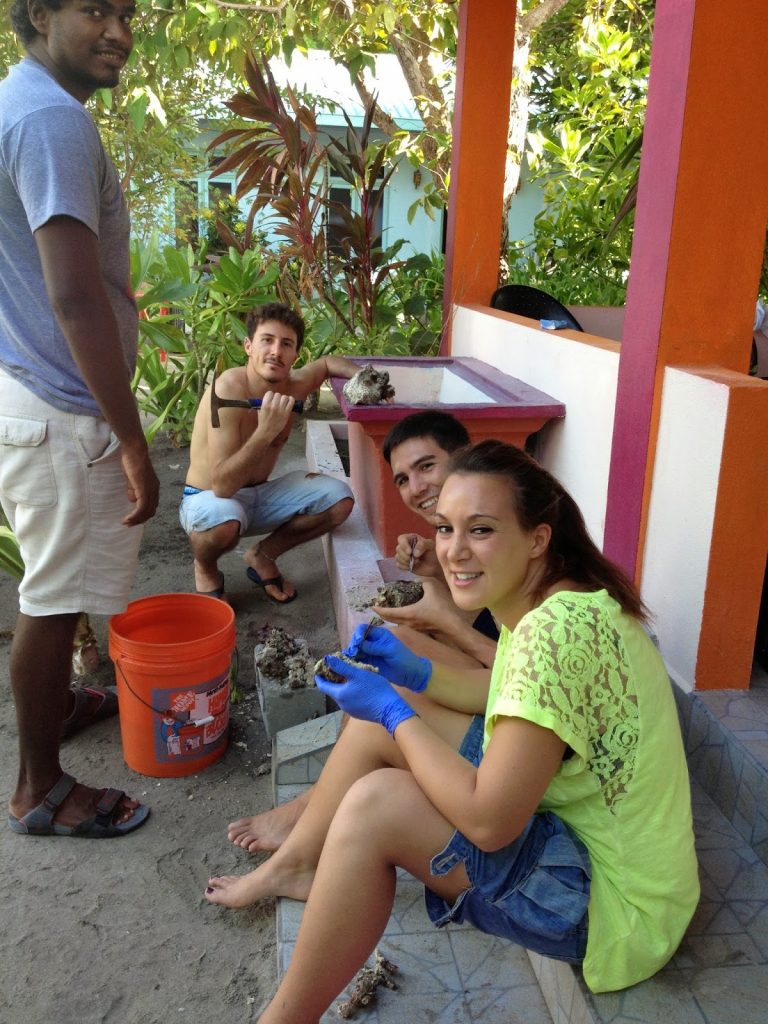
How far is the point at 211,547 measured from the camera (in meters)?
3.58

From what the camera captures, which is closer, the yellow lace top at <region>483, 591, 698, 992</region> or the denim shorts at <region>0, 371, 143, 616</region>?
the yellow lace top at <region>483, 591, 698, 992</region>

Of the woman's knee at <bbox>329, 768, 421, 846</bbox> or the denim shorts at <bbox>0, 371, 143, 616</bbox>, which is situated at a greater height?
the denim shorts at <bbox>0, 371, 143, 616</bbox>

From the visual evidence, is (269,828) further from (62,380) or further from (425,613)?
(62,380)

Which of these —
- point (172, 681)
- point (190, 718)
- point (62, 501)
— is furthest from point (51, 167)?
point (190, 718)

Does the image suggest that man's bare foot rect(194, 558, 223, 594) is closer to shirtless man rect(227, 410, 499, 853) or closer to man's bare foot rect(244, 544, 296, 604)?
man's bare foot rect(244, 544, 296, 604)

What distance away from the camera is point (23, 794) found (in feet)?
7.73

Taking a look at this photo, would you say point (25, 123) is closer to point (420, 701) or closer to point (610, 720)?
point (420, 701)

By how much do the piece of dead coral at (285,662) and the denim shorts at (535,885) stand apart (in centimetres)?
137

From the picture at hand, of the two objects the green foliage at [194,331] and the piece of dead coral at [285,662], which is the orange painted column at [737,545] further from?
the green foliage at [194,331]

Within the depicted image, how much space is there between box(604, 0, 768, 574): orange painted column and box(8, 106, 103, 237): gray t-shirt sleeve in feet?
4.71

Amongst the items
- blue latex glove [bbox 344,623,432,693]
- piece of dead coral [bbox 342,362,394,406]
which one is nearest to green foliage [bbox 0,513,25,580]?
piece of dead coral [bbox 342,362,394,406]

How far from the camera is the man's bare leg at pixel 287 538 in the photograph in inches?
148

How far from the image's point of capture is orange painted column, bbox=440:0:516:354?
187 inches

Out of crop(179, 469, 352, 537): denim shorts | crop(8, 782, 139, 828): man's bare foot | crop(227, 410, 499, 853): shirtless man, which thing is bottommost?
crop(8, 782, 139, 828): man's bare foot
